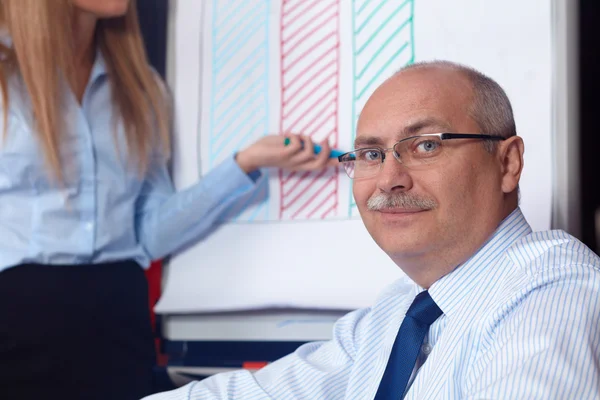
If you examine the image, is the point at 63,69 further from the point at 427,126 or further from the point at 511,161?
the point at 511,161

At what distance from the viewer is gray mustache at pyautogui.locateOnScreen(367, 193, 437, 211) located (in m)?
0.99

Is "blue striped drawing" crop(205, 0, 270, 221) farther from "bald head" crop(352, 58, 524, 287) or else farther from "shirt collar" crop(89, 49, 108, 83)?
"bald head" crop(352, 58, 524, 287)

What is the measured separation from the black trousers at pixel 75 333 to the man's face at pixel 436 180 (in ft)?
2.07

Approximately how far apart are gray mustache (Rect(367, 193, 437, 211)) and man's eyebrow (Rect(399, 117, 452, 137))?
93 mm

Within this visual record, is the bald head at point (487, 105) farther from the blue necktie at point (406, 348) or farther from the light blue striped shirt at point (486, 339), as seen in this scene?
the blue necktie at point (406, 348)

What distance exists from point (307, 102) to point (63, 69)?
0.49 metres

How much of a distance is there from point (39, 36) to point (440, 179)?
84 centimetres

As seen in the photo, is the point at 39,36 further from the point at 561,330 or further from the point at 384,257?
the point at 561,330

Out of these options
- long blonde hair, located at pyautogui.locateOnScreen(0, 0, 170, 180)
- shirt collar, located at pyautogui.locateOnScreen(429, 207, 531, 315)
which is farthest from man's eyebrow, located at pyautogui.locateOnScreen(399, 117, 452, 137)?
long blonde hair, located at pyautogui.locateOnScreen(0, 0, 170, 180)

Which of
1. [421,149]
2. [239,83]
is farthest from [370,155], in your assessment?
[239,83]

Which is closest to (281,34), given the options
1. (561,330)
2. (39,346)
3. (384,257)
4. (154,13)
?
(154,13)

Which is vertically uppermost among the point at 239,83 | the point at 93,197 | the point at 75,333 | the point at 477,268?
the point at 239,83

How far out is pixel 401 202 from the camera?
39.7 inches

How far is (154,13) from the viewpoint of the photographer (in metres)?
1.61
